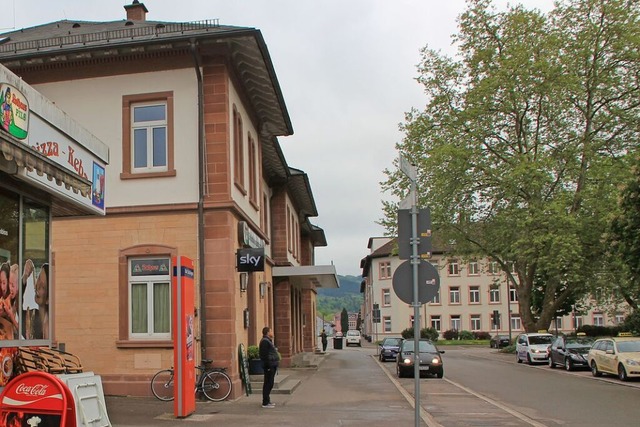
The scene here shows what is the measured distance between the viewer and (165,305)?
630 inches

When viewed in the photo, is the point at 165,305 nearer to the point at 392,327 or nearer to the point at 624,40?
the point at 624,40

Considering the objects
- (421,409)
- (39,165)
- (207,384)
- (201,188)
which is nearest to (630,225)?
(421,409)

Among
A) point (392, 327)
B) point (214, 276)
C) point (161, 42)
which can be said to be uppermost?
point (161, 42)

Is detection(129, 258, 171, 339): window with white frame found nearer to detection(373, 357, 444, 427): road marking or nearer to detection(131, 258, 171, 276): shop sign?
detection(131, 258, 171, 276): shop sign

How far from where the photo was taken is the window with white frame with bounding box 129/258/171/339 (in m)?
16.0

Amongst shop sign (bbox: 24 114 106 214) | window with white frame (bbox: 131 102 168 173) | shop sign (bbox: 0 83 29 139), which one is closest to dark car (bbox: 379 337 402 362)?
window with white frame (bbox: 131 102 168 173)

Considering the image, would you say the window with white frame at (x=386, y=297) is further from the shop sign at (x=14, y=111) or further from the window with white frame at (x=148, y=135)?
the shop sign at (x=14, y=111)

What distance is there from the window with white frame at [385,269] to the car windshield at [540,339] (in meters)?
49.8

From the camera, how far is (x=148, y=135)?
16656 mm

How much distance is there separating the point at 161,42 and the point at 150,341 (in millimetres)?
6660

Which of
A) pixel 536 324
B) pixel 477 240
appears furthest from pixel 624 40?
pixel 536 324

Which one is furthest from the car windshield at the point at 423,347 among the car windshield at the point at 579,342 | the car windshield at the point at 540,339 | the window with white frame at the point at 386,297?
the window with white frame at the point at 386,297

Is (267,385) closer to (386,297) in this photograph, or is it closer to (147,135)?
(147,135)

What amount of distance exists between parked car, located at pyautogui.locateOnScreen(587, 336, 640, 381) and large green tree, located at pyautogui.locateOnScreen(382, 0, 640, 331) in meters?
6.68
